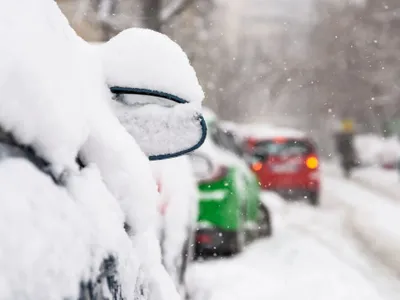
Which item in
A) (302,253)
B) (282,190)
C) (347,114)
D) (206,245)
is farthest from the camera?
(347,114)

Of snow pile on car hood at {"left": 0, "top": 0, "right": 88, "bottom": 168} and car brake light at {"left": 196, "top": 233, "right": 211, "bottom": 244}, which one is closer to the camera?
snow pile on car hood at {"left": 0, "top": 0, "right": 88, "bottom": 168}

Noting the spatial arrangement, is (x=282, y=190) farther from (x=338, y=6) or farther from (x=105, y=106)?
(x=338, y=6)

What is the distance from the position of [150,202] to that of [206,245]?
5373mm

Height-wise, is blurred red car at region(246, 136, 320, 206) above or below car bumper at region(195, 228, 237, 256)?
below

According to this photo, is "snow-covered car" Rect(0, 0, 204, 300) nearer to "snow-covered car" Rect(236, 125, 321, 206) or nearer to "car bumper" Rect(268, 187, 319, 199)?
"snow-covered car" Rect(236, 125, 321, 206)

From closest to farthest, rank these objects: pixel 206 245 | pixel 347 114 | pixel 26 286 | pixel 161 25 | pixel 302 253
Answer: pixel 26 286 → pixel 206 245 → pixel 302 253 → pixel 161 25 → pixel 347 114

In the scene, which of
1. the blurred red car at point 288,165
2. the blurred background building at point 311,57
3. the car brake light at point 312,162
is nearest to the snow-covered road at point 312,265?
the car brake light at point 312,162

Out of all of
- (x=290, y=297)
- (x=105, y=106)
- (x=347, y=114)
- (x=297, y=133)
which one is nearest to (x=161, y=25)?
(x=297, y=133)

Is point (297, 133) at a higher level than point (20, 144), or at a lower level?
lower

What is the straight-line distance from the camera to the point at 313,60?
52.9 meters

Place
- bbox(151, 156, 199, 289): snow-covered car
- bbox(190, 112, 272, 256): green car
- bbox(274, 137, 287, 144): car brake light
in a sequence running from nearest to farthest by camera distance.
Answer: bbox(151, 156, 199, 289): snow-covered car → bbox(190, 112, 272, 256): green car → bbox(274, 137, 287, 144): car brake light

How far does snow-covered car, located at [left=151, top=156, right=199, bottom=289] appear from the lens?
3.88 m

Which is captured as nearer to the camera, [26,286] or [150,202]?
[26,286]

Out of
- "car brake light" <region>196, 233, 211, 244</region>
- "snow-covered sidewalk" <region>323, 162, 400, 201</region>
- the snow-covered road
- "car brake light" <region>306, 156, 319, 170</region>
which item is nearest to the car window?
"car brake light" <region>306, 156, 319, 170</region>
